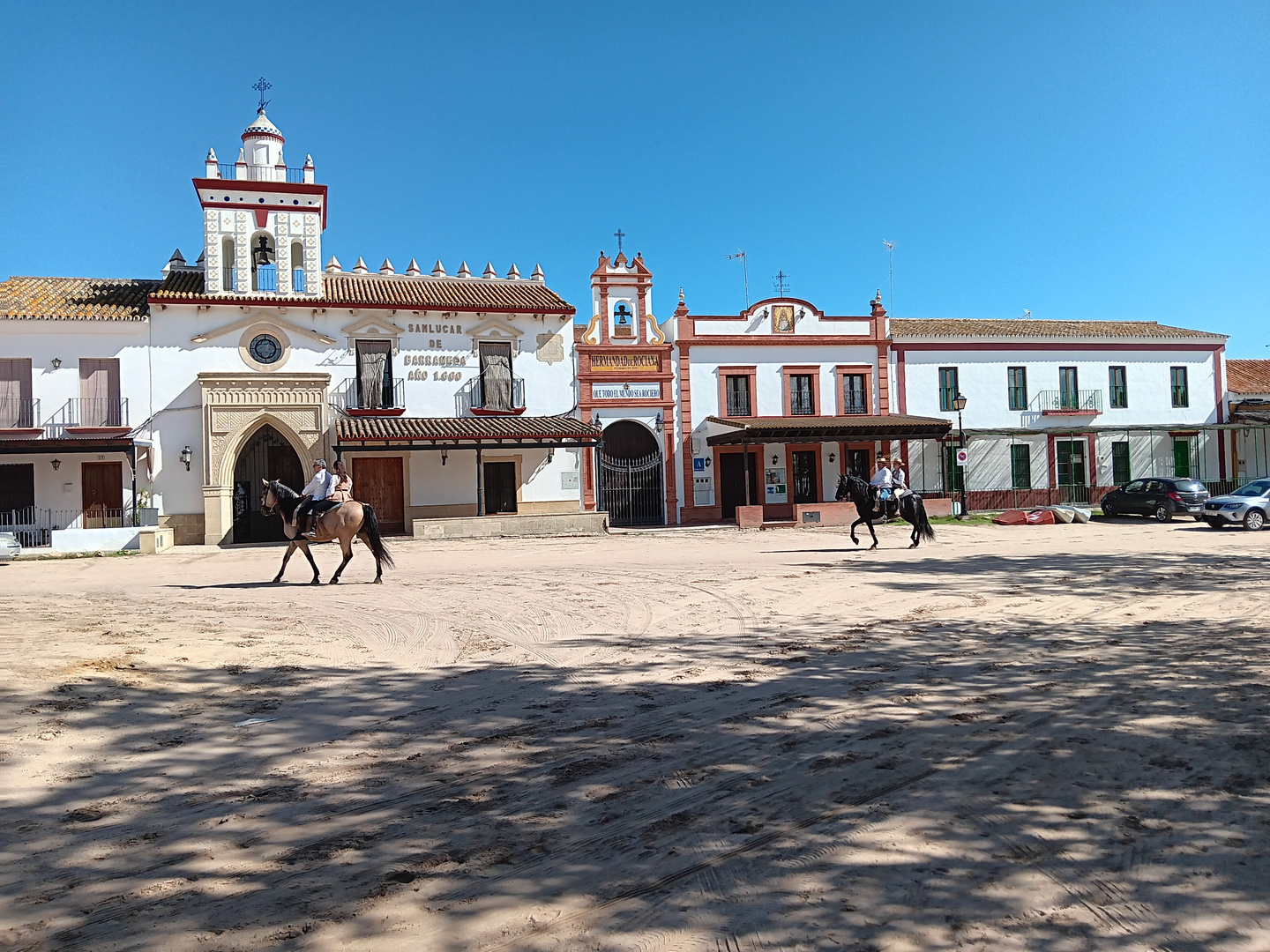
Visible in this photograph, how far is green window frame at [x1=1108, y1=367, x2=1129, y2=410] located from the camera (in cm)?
3247

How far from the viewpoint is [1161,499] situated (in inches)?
962

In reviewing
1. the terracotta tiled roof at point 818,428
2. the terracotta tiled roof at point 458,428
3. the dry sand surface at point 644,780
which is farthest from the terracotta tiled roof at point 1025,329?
the dry sand surface at point 644,780

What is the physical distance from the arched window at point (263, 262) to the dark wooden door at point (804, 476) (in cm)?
1725

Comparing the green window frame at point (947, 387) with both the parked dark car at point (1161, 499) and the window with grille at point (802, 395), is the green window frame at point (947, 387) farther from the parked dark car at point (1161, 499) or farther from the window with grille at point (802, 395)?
the parked dark car at point (1161, 499)

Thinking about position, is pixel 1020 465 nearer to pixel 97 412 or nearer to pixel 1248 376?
pixel 1248 376

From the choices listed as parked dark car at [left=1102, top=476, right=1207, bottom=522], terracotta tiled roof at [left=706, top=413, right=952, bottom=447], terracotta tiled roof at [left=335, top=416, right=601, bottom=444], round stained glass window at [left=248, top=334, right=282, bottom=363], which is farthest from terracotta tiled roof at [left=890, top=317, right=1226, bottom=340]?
round stained glass window at [left=248, top=334, right=282, bottom=363]

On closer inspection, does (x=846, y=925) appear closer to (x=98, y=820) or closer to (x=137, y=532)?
(x=98, y=820)

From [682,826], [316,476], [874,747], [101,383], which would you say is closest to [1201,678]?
[874,747]

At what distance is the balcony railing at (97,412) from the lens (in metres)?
23.7

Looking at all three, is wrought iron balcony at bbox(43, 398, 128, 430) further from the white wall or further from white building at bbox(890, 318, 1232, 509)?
the white wall

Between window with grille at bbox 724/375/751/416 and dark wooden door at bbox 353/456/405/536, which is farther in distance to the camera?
window with grille at bbox 724/375/751/416

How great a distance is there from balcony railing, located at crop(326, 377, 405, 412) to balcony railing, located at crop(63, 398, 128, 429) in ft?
17.5

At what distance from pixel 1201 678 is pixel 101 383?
2606 centimetres

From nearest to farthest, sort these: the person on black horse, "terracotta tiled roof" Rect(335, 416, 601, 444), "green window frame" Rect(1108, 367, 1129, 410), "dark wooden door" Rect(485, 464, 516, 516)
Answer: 1. the person on black horse
2. "terracotta tiled roof" Rect(335, 416, 601, 444)
3. "dark wooden door" Rect(485, 464, 516, 516)
4. "green window frame" Rect(1108, 367, 1129, 410)
